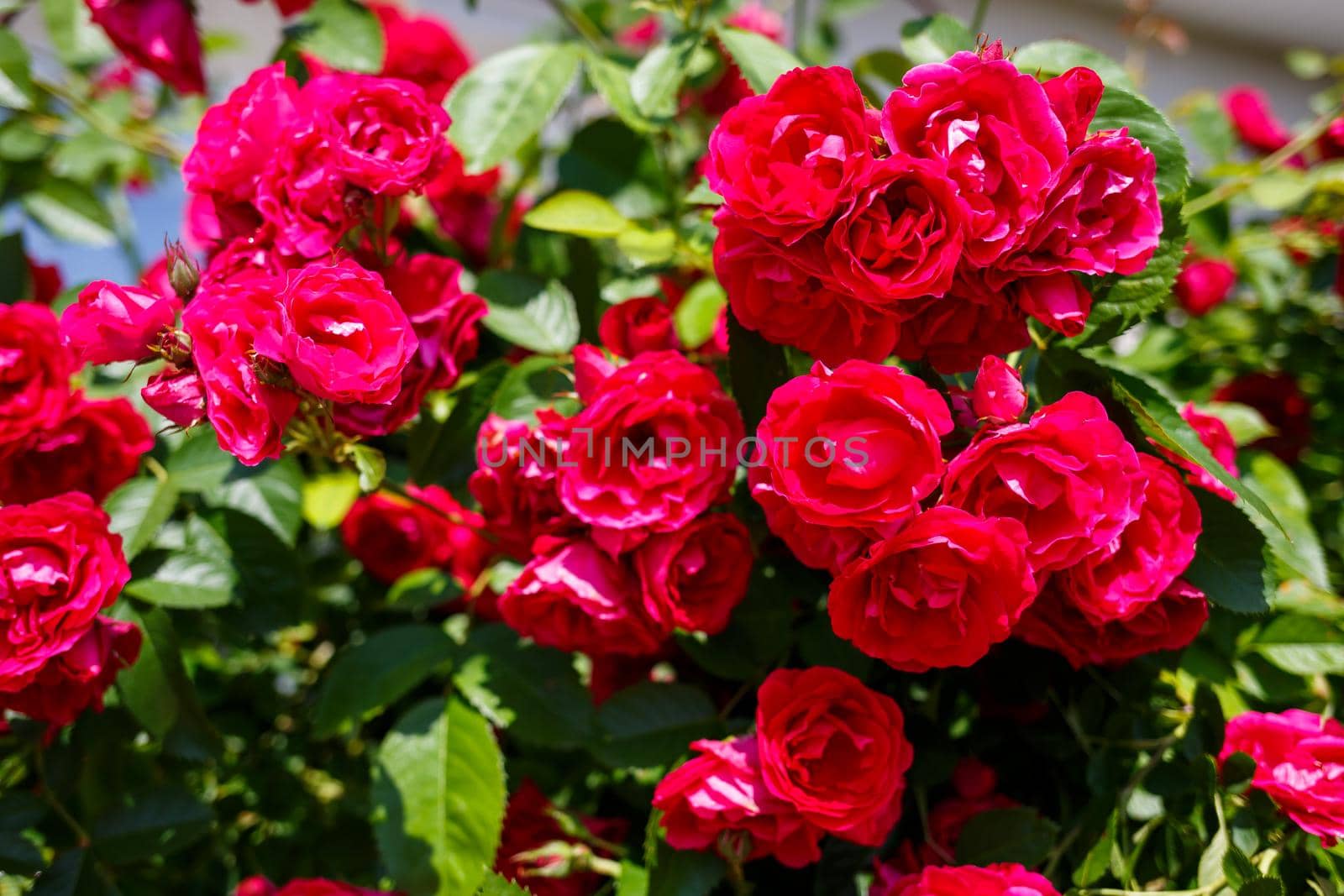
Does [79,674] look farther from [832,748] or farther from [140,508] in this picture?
[832,748]

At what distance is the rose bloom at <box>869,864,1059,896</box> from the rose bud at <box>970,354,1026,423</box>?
28 cm

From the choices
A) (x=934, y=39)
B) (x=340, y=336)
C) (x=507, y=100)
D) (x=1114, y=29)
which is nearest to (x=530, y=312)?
(x=507, y=100)

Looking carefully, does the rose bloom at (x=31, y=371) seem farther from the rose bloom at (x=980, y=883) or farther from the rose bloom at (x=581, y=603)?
the rose bloom at (x=980, y=883)

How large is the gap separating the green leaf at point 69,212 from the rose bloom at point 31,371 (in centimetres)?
60

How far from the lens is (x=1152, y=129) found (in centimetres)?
62

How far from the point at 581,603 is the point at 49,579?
0.34 metres


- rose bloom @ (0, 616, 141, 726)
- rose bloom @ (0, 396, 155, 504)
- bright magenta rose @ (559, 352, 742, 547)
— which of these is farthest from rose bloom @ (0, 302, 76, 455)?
bright magenta rose @ (559, 352, 742, 547)

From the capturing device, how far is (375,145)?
2.08 feet

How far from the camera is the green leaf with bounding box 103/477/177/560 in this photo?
2.48ft

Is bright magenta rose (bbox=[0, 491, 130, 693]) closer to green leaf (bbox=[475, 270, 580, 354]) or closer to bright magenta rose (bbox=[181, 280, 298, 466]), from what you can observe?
bright magenta rose (bbox=[181, 280, 298, 466])

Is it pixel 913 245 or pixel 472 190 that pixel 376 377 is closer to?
pixel 913 245

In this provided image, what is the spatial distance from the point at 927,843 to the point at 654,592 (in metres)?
0.28

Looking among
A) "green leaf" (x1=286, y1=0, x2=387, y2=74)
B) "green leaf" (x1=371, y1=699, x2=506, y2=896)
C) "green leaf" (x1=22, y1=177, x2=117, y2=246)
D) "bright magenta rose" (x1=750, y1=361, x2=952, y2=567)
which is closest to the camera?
"bright magenta rose" (x1=750, y1=361, x2=952, y2=567)

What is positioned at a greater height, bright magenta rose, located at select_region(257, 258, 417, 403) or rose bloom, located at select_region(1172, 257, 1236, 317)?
bright magenta rose, located at select_region(257, 258, 417, 403)
